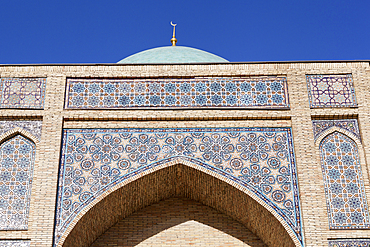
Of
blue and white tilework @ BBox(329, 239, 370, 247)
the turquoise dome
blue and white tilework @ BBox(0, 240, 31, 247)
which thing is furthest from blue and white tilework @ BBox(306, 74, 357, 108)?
blue and white tilework @ BBox(0, 240, 31, 247)

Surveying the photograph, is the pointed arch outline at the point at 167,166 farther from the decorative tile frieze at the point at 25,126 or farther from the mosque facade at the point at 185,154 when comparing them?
the decorative tile frieze at the point at 25,126

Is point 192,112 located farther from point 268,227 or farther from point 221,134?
point 268,227

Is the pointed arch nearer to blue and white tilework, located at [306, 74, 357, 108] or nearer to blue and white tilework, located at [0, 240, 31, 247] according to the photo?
blue and white tilework, located at [306, 74, 357, 108]

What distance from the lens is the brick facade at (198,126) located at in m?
5.62

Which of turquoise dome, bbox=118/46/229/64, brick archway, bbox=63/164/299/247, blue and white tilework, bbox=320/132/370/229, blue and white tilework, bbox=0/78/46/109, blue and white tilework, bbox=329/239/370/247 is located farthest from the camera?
turquoise dome, bbox=118/46/229/64

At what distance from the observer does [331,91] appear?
6164mm

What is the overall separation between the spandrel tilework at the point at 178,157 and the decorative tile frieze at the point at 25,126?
0.28m

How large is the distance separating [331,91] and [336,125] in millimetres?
386

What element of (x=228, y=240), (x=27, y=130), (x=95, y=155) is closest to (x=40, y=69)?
(x=27, y=130)

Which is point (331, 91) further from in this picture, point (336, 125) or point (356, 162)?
point (356, 162)

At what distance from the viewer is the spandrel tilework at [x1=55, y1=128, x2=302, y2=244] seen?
566 centimetres

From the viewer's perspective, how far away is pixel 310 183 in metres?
5.71

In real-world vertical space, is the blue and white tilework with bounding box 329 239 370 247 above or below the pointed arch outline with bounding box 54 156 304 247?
below

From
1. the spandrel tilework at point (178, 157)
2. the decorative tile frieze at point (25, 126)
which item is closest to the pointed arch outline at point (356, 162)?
the spandrel tilework at point (178, 157)
